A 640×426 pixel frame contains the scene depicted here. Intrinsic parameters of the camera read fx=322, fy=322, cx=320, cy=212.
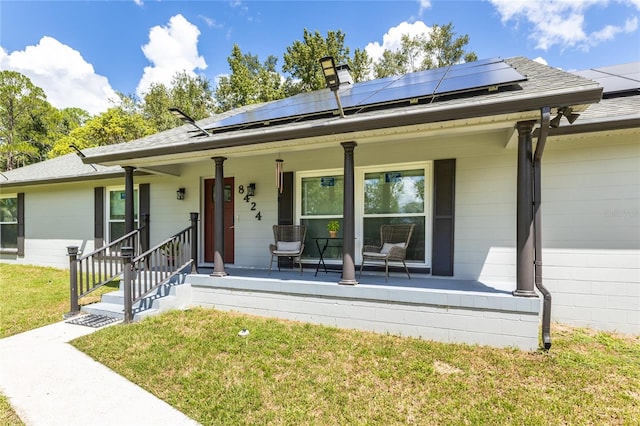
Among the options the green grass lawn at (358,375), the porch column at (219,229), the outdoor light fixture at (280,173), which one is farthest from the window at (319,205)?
the green grass lawn at (358,375)

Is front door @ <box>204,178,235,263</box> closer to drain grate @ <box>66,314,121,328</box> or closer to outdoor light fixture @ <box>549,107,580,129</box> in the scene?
drain grate @ <box>66,314,121,328</box>

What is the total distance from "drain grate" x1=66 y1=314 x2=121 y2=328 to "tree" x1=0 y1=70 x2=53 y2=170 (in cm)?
2449

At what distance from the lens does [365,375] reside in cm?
297

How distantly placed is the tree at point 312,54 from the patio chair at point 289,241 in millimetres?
13615

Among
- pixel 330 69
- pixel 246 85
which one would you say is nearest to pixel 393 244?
pixel 330 69

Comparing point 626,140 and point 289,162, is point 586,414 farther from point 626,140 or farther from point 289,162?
point 289,162

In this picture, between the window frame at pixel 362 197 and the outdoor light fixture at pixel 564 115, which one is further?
the window frame at pixel 362 197

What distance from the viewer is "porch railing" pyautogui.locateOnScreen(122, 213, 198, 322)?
14.2ft

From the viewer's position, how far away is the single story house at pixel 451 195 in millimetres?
3492

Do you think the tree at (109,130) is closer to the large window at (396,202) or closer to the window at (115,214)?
the window at (115,214)

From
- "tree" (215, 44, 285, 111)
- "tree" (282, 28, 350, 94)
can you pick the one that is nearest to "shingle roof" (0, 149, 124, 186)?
"tree" (215, 44, 285, 111)

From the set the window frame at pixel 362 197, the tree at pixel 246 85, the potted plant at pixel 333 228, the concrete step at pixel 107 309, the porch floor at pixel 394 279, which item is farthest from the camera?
the tree at pixel 246 85

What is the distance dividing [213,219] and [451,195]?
4.50 m

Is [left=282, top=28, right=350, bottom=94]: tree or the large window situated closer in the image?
the large window
